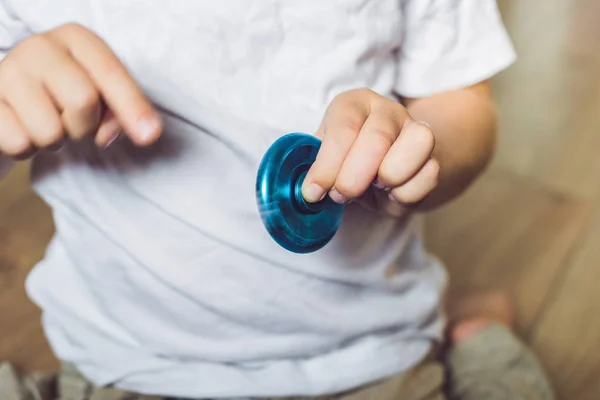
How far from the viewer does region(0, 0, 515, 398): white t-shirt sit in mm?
464

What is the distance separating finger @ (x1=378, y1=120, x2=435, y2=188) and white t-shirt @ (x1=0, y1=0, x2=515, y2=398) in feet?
0.45

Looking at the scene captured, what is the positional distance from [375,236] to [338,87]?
0.12 metres

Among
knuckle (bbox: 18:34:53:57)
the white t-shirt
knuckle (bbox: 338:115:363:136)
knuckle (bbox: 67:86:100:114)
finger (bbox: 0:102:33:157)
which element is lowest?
the white t-shirt

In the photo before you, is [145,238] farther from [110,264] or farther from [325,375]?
[325,375]

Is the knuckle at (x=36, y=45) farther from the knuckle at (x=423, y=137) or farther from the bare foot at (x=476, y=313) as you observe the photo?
the bare foot at (x=476, y=313)

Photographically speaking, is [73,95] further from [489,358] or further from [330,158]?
[489,358]

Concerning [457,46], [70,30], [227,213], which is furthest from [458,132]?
[70,30]

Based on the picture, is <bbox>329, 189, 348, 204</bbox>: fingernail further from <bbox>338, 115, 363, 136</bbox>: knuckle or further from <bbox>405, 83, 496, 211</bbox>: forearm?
<bbox>405, 83, 496, 211</bbox>: forearm

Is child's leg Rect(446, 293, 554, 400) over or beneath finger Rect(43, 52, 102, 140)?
beneath

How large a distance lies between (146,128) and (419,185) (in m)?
0.14

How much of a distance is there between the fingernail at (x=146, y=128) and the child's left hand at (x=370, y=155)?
0.07 meters

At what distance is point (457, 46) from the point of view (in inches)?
20.7

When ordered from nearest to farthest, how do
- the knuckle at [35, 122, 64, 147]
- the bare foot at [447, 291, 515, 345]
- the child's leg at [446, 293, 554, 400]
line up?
the knuckle at [35, 122, 64, 147], the child's leg at [446, 293, 554, 400], the bare foot at [447, 291, 515, 345]

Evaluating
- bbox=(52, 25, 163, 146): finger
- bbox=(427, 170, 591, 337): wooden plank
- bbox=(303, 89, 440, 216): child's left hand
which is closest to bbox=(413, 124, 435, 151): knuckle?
bbox=(303, 89, 440, 216): child's left hand
